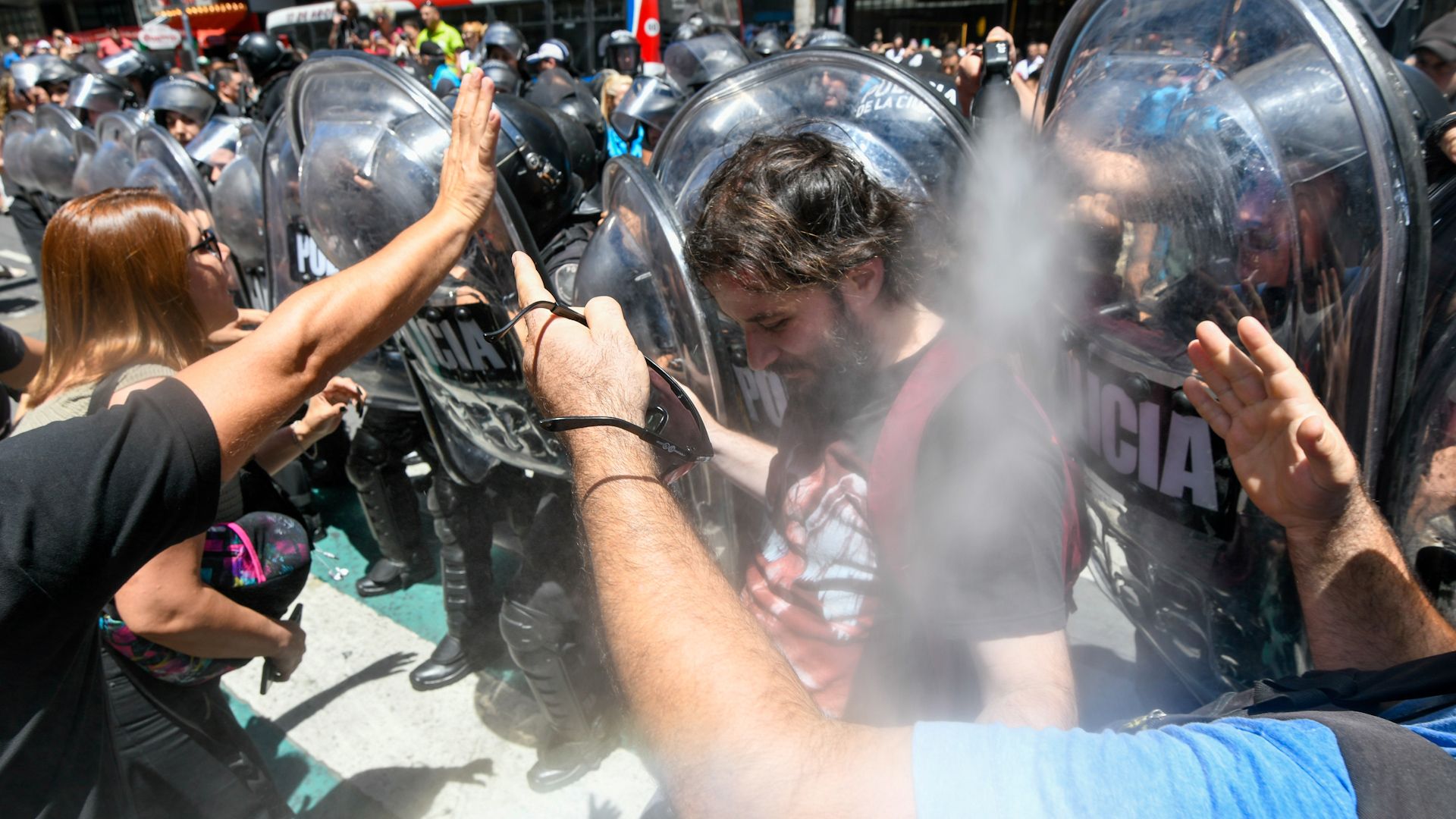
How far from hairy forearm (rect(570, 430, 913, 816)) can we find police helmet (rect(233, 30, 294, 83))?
22.6 feet

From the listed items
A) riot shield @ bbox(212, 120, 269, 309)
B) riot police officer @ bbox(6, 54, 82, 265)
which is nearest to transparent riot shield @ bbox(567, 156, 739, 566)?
riot shield @ bbox(212, 120, 269, 309)

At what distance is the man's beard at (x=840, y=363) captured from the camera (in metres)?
1.46

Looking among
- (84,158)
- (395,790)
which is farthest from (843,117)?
(84,158)

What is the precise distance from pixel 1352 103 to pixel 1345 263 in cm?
20

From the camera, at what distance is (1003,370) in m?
1.38

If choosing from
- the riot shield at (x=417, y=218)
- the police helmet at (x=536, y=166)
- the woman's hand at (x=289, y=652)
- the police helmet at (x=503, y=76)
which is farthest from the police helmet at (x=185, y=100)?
the woman's hand at (x=289, y=652)

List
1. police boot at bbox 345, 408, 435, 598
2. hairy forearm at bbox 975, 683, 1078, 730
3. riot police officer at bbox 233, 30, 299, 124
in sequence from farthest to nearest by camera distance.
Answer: riot police officer at bbox 233, 30, 299, 124
police boot at bbox 345, 408, 435, 598
hairy forearm at bbox 975, 683, 1078, 730

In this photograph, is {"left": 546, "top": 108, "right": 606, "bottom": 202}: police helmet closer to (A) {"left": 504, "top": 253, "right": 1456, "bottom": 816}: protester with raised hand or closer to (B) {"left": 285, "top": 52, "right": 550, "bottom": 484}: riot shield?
(B) {"left": 285, "top": 52, "right": 550, "bottom": 484}: riot shield

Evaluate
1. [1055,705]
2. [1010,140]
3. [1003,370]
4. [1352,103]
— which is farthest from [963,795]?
[1010,140]

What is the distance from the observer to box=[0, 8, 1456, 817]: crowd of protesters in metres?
0.79

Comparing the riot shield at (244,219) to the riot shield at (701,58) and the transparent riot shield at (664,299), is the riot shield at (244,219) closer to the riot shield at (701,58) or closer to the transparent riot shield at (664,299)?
the transparent riot shield at (664,299)

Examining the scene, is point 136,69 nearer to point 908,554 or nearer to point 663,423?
point 663,423

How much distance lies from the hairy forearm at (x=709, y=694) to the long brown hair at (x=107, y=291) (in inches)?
56.5

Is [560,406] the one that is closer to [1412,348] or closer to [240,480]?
[1412,348]
